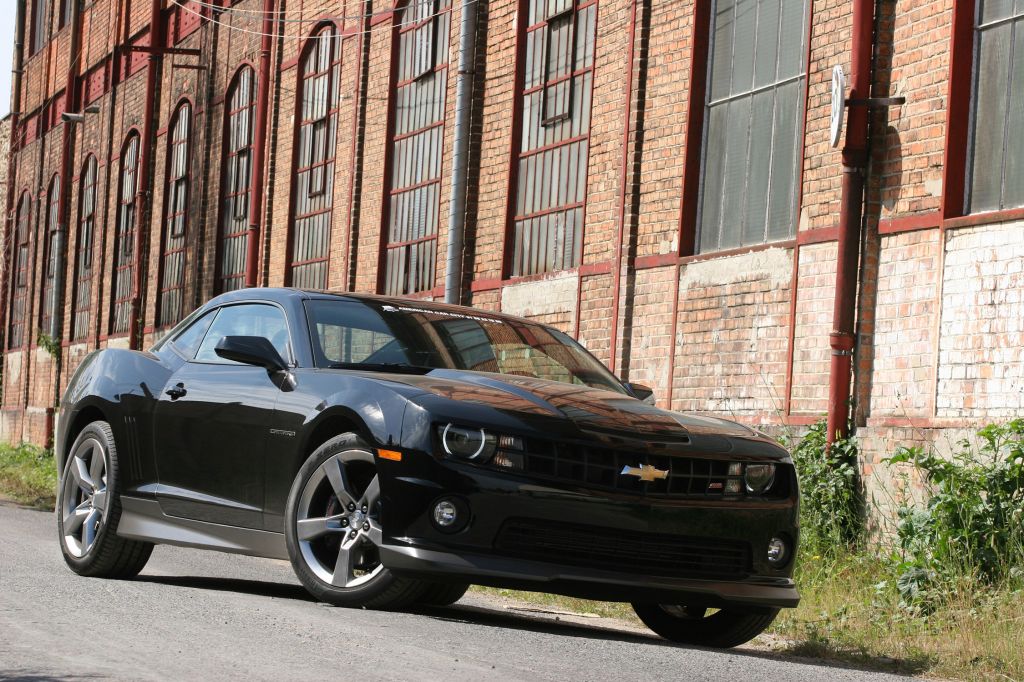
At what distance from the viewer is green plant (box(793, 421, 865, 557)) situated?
11047 mm

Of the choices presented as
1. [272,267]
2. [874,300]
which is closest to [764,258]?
[874,300]

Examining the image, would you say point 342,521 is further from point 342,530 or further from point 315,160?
point 315,160

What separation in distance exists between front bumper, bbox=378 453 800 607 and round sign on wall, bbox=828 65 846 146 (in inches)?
220

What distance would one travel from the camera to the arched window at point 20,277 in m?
37.1

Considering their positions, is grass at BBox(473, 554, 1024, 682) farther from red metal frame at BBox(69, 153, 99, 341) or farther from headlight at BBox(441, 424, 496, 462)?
red metal frame at BBox(69, 153, 99, 341)

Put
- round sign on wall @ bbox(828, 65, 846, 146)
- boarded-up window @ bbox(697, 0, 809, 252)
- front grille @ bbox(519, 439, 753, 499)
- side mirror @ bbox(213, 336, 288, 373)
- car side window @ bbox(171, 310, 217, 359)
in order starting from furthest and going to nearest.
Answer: boarded-up window @ bbox(697, 0, 809, 252) → round sign on wall @ bbox(828, 65, 846, 146) → car side window @ bbox(171, 310, 217, 359) → side mirror @ bbox(213, 336, 288, 373) → front grille @ bbox(519, 439, 753, 499)

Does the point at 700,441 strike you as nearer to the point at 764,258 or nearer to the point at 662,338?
the point at 764,258

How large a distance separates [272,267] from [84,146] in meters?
11.4

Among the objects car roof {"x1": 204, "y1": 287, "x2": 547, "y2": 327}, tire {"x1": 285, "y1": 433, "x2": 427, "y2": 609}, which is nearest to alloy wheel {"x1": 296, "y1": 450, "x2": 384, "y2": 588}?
tire {"x1": 285, "y1": 433, "x2": 427, "y2": 609}

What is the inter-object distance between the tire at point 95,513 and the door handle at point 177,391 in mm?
588

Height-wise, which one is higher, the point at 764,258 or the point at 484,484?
the point at 764,258

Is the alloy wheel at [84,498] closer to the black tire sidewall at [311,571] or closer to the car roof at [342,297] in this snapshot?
the car roof at [342,297]

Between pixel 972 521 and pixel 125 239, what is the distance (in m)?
23.0

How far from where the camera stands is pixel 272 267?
23.6 m
